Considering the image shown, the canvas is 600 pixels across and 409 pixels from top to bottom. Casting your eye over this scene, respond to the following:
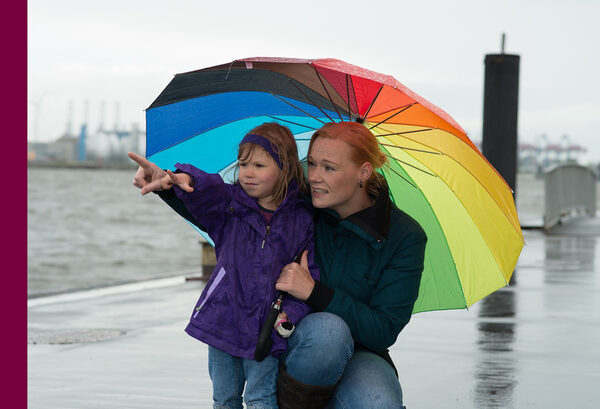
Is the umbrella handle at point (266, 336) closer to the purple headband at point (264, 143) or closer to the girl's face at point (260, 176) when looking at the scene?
the girl's face at point (260, 176)

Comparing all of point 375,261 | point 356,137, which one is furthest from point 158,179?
point 375,261

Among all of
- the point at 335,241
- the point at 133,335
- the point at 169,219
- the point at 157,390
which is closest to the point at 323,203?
the point at 335,241

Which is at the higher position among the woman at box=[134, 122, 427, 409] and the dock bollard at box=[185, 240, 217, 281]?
the woman at box=[134, 122, 427, 409]

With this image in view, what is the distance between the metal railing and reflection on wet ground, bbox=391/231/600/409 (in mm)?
9200

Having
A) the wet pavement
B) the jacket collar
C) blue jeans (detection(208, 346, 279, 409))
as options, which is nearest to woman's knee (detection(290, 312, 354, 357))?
blue jeans (detection(208, 346, 279, 409))

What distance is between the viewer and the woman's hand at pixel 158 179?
3627 mm

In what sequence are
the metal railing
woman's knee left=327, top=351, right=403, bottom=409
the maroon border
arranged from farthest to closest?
the metal railing
woman's knee left=327, top=351, right=403, bottom=409
the maroon border

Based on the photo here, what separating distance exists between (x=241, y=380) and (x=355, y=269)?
1.86ft

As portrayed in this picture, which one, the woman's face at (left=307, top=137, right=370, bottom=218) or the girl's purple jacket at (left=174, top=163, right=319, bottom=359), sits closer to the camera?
the girl's purple jacket at (left=174, top=163, right=319, bottom=359)

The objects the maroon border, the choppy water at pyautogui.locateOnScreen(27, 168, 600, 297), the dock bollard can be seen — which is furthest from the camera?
the choppy water at pyautogui.locateOnScreen(27, 168, 600, 297)

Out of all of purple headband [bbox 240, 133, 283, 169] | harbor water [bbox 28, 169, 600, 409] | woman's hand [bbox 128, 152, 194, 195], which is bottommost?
harbor water [bbox 28, 169, 600, 409]

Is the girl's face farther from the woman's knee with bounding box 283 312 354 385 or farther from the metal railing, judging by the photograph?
the metal railing

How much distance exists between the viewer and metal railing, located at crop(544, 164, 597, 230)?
811 inches

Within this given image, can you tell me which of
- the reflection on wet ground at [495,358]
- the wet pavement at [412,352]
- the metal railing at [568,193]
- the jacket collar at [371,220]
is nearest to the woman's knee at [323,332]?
the jacket collar at [371,220]
